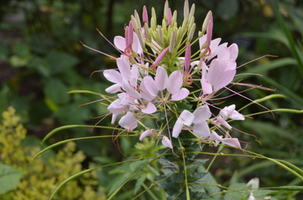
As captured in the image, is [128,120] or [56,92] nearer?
[128,120]

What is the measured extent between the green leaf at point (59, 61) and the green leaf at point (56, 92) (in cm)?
8

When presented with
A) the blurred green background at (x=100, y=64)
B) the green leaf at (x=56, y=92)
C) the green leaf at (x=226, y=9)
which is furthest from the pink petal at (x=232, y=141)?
the green leaf at (x=56, y=92)

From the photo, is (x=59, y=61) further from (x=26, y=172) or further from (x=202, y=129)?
(x=202, y=129)

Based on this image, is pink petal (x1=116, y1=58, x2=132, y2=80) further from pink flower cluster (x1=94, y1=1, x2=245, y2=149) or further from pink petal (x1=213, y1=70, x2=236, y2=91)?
pink petal (x1=213, y1=70, x2=236, y2=91)

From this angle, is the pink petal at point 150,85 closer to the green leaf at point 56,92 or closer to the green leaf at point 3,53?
the green leaf at point 56,92

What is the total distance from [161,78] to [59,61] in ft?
3.81

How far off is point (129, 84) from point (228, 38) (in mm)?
1322

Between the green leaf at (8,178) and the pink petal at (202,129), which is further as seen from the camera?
the green leaf at (8,178)

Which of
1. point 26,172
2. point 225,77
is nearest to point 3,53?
point 26,172

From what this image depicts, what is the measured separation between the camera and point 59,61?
1.47 meters

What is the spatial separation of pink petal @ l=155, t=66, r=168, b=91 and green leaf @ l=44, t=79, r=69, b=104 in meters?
1.01

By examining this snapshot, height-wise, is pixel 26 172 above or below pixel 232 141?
below

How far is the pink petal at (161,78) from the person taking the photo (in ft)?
1.50

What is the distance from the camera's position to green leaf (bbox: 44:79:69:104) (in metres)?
1.36
